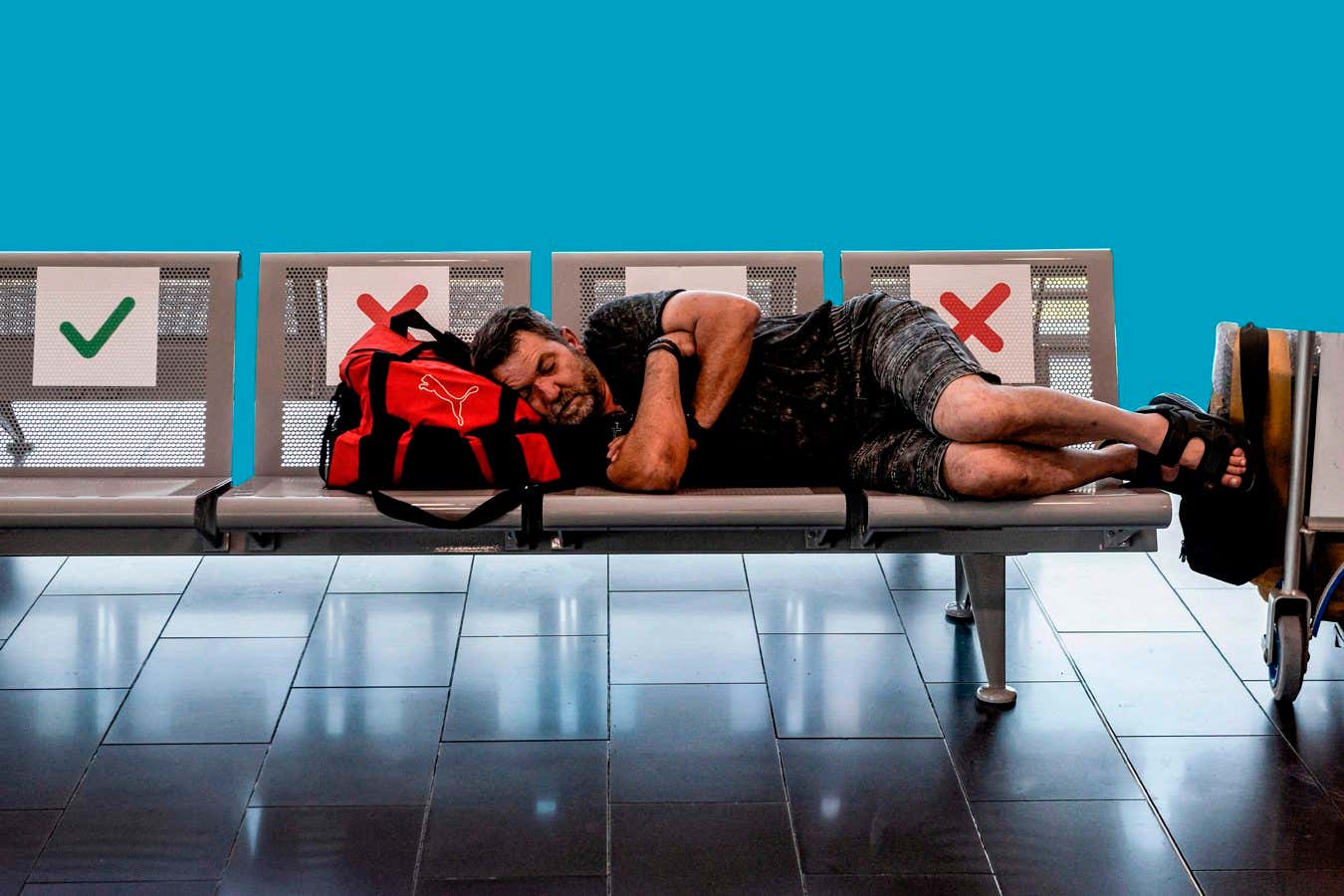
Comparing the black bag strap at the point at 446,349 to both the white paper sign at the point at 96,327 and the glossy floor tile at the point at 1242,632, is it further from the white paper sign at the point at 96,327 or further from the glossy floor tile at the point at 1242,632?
the glossy floor tile at the point at 1242,632

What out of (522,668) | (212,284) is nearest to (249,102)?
(212,284)

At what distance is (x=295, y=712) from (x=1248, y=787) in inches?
77.9

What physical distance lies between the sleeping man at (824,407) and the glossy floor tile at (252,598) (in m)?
1.09

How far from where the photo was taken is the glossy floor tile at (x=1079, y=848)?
2407 millimetres

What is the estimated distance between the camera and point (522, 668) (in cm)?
338

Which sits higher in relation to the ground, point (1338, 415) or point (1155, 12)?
point (1155, 12)

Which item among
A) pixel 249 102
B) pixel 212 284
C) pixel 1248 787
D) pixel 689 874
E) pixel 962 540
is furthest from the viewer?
pixel 249 102

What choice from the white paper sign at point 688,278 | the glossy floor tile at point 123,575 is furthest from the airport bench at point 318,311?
the glossy floor tile at point 123,575

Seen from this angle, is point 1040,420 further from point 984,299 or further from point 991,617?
point 984,299

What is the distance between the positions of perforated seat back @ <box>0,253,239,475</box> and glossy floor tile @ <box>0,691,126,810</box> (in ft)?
1.89

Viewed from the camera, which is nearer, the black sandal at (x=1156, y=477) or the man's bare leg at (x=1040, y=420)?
the man's bare leg at (x=1040, y=420)

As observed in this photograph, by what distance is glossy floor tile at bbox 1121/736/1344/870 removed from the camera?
2514 millimetres

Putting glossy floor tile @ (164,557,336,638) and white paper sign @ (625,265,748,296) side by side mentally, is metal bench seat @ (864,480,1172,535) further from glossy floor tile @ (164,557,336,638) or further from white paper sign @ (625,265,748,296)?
glossy floor tile @ (164,557,336,638)

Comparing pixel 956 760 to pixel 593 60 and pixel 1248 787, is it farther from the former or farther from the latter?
pixel 593 60
